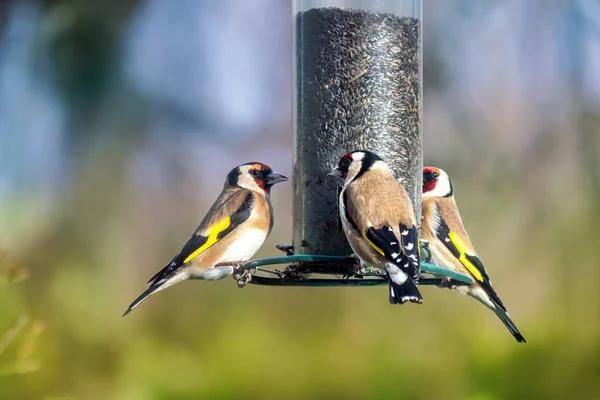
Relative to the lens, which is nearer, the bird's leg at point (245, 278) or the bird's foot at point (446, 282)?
the bird's leg at point (245, 278)

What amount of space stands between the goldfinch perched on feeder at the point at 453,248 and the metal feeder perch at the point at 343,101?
283 mm

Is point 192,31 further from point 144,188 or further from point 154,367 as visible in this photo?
point 154,367

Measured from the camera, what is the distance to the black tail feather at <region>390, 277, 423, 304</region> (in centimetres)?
550

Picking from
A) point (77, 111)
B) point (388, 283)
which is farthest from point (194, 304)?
point (388, 283)

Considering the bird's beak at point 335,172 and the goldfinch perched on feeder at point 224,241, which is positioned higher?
the bird's beak at point 335,172

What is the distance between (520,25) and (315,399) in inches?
166

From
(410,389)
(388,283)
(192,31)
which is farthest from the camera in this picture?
(192,31)

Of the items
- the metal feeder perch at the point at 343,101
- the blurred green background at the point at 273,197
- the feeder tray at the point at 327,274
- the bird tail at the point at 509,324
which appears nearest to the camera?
the feeder tray at the point at 327,274

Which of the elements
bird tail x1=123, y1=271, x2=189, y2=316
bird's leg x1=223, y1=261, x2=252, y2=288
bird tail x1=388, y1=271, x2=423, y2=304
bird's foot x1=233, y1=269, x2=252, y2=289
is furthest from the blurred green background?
bird tail x1=388, y1=271, x2=423, y2=304

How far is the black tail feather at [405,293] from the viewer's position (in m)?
5.50

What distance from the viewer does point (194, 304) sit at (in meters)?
9.12

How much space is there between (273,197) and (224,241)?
10.3ft

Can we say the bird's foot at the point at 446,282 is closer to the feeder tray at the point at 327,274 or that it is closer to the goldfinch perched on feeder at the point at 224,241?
the feeder tray at the point at 327,274

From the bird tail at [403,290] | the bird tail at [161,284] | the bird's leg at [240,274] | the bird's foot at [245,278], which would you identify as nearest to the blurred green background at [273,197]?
the bird tail at [161,284]
